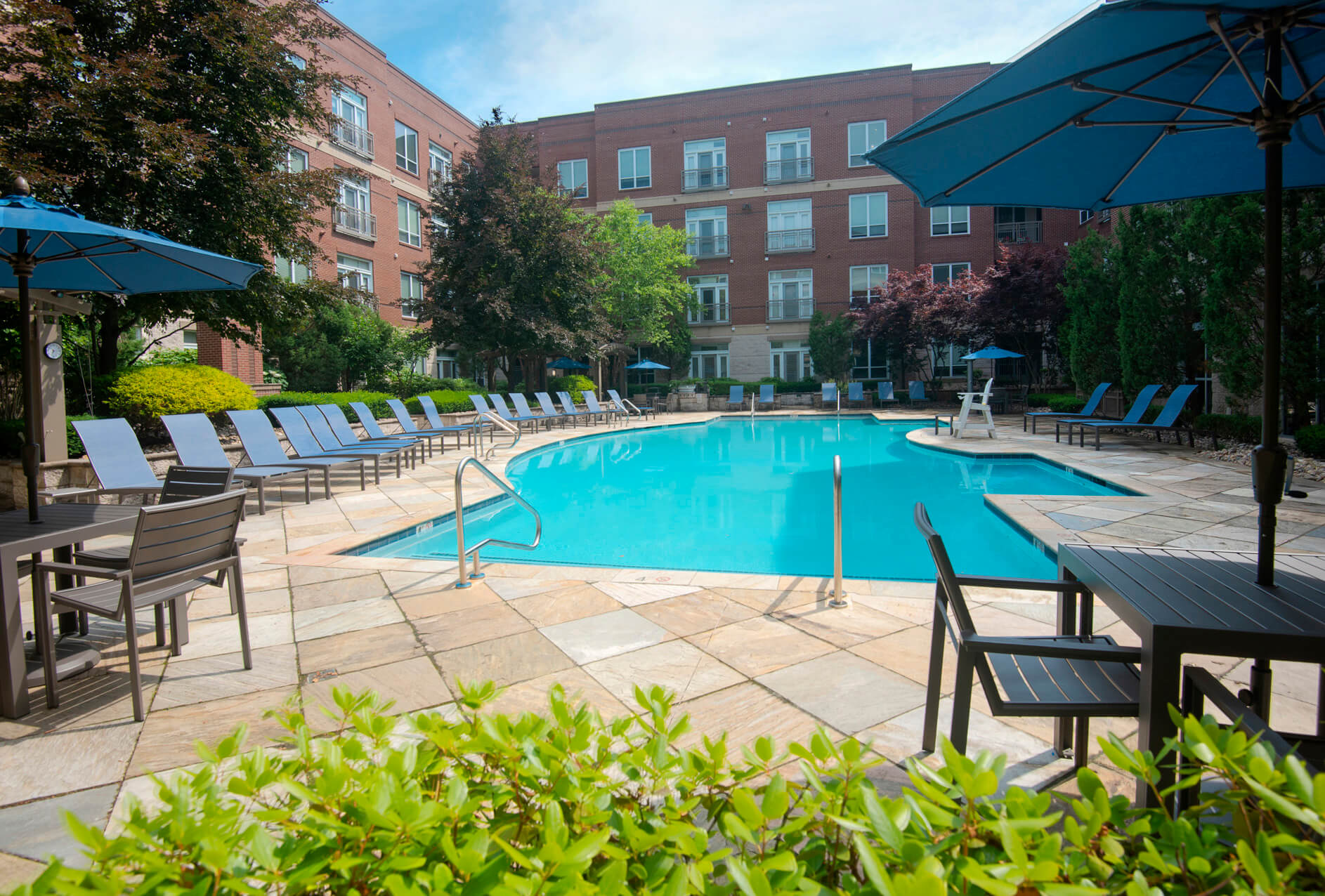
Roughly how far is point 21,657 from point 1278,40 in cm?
490

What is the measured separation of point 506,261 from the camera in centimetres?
1927

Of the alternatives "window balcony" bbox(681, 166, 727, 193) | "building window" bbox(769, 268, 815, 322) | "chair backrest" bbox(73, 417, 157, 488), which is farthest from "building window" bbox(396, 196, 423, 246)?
"chair backrest" bbox(73, 417, 157, 488)

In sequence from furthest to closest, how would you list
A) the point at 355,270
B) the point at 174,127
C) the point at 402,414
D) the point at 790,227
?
the point at 790,227, the point at 355,270, the point at 402,414, the point at 174,127

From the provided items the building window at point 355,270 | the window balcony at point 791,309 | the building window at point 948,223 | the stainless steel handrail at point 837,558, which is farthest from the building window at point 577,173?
the stainless steel handrail at point 837,558

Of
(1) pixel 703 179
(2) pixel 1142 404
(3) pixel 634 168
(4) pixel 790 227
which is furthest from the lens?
(3) pixel 634 168

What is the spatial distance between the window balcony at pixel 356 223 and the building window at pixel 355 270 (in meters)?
0.72

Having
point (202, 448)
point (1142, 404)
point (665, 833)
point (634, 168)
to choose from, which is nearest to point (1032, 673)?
point (665, 833)

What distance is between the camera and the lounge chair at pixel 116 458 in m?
6.12

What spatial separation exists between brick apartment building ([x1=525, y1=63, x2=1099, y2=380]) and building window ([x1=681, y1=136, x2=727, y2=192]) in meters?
0.05

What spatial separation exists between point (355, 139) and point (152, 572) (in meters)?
→ 22.8

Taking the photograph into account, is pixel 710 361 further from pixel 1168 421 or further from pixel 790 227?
pixel 1168 421

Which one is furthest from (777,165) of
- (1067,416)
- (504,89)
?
(1067,416)

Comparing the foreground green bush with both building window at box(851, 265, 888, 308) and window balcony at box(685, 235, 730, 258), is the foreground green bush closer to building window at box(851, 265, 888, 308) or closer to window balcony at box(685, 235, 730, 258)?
building window at box(851, 265, 888, 308)

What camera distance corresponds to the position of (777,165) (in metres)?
28.6
